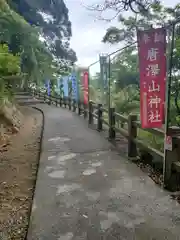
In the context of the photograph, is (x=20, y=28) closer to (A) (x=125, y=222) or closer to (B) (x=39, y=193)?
(B) (x=39, y=193)

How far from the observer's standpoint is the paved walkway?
2359 mm

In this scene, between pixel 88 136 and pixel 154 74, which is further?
pixel 88 136

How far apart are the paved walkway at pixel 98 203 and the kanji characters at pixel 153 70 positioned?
1425mm

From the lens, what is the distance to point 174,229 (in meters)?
2.38

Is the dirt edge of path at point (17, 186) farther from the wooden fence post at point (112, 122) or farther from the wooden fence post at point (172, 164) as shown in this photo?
the wooden fence post at point (112, 122)

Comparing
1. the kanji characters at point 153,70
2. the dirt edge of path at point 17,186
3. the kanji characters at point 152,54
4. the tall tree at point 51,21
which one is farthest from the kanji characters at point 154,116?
the tall tree at point 51,21

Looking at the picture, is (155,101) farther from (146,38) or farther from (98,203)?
(98,203)

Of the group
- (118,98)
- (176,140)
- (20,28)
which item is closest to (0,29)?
(20,28)

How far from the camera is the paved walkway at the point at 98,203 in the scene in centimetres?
236

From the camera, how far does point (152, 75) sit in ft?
11.9

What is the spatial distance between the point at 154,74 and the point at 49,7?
19.1m

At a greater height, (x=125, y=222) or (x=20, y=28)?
(x=20, y=28)

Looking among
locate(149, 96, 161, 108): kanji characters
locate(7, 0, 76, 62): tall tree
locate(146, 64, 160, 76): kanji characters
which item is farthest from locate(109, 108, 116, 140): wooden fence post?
locate(7, 0, 76, 62): tall tree

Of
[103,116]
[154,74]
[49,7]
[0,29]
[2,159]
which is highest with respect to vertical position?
[49,7]
